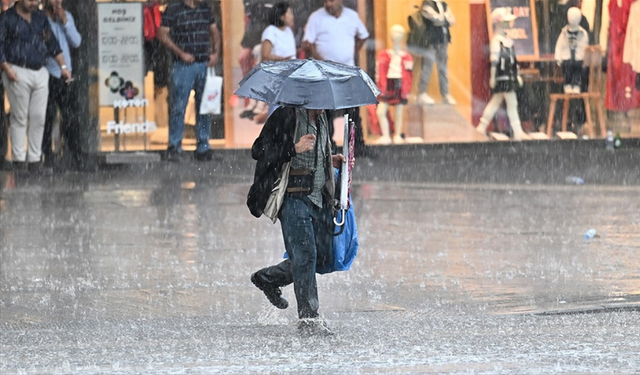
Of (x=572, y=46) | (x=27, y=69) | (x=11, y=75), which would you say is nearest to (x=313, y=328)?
(x=11, y=75)

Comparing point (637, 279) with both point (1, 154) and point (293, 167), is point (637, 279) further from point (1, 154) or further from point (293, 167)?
point (1, 154)

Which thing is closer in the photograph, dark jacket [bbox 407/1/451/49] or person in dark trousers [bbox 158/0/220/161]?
person in dark trousers [bbox 158/0/220/161]

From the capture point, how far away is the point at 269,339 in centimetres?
795

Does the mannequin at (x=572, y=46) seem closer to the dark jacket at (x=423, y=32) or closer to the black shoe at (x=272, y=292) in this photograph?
the dark jacket at (x=423, y=32)

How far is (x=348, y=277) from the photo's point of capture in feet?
33.4

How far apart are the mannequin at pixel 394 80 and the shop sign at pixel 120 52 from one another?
3187mm

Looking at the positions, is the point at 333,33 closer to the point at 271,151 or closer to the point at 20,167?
the point at 20,167

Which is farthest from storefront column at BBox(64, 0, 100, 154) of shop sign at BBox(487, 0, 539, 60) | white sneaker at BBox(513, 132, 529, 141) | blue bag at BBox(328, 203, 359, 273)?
blue bag at BBox(328, 203, 359, 273)

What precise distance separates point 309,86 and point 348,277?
2488 mm

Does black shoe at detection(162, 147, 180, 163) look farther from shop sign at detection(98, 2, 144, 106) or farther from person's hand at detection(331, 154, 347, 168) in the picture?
person's hand at detection(331, 154, 347, 168)

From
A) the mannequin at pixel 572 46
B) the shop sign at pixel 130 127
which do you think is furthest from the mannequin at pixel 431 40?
the shop sign at pixel 130 127

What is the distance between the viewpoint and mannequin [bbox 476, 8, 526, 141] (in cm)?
1906

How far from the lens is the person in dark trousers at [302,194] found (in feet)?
26.5

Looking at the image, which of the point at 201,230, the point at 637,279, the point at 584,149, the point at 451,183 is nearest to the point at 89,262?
the point at 201,230
